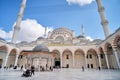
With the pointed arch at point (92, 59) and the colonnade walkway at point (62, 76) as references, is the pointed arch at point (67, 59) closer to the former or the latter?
the pointed arch at point (92, 59)

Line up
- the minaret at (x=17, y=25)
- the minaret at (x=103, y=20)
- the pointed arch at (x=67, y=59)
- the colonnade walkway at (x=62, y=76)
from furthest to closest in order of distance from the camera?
the pointed arch at (x=67, y=59) → the minaret at (x=17, y=25) → the minaret at (x=103, y=20) → the colonnade walkway at (x=62, y=76)

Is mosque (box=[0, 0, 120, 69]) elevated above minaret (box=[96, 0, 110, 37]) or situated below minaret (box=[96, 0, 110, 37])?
below

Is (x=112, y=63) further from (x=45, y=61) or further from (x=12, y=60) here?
(x=12, y=60)

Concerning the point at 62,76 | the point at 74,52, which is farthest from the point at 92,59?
the point at 62,76

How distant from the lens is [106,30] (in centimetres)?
2178

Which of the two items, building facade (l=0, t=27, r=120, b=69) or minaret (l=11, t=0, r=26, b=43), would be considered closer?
building facade (l=0, t=27, r=120, b=69)

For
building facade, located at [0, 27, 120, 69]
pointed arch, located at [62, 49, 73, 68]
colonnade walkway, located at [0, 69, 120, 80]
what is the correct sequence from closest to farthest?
colonnade walkway, located at [0, 69, 120, 80] < building facade, located at [0, 27, 120, 69] < pointed arch, located at [62, 49, 73, 68]

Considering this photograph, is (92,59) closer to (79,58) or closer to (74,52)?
(79,58)

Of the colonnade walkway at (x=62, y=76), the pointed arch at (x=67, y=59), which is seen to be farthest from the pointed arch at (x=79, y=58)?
the colonnade walkway at (x=62, y=76)

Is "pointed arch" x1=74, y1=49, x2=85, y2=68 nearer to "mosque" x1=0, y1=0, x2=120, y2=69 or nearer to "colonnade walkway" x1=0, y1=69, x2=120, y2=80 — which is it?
"mosque" x1=0, y1=0, x2=120, y2=69

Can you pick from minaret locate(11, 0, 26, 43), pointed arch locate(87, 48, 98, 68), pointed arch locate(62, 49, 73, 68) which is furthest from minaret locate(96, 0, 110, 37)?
minaret locate(11, 0, 26, 43)

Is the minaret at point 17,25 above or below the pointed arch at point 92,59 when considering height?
above

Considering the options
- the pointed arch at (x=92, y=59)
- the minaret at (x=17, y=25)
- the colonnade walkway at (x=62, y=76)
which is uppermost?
the minaret at (x=17, y=25)

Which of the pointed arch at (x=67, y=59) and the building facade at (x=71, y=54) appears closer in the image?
the building facade at (x=71, y=54)
